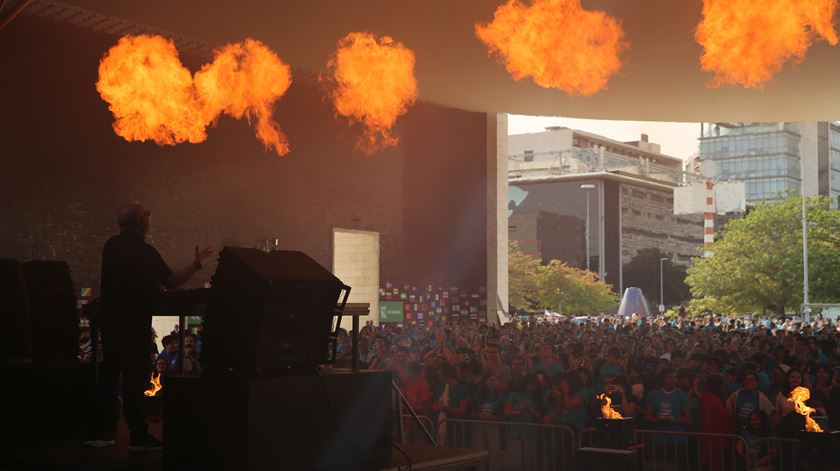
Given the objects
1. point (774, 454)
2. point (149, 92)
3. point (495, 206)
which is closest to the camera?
point (774, 454)

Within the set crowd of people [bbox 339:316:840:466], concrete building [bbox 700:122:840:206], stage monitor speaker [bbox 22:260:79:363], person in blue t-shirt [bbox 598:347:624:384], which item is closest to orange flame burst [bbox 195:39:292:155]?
crowd of people [bbox 339:316:840:466]

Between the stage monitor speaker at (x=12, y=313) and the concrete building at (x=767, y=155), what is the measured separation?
122479 millimetres

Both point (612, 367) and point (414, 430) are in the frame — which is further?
point (612, 367)

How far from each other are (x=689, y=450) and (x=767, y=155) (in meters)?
122

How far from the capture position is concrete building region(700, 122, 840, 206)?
4786 inches

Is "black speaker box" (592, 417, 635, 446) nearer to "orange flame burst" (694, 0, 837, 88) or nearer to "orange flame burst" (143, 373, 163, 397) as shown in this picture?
"orange flame burst" (143, 373, 163, 397)

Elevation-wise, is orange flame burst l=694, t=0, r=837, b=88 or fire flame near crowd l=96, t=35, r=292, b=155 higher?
fire flame near crowd l=96, t=35, r=292, b=155

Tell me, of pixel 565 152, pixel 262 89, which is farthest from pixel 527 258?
pixel 262 89

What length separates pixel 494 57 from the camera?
21312 millimetres

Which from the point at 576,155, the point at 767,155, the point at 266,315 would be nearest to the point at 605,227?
the point at 576,155

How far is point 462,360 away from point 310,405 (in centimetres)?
753

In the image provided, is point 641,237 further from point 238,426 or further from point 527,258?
point 238,426

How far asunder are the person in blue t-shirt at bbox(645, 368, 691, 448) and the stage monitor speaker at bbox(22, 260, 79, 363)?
569cm

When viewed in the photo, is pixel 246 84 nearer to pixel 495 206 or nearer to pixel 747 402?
pixel 495 206
